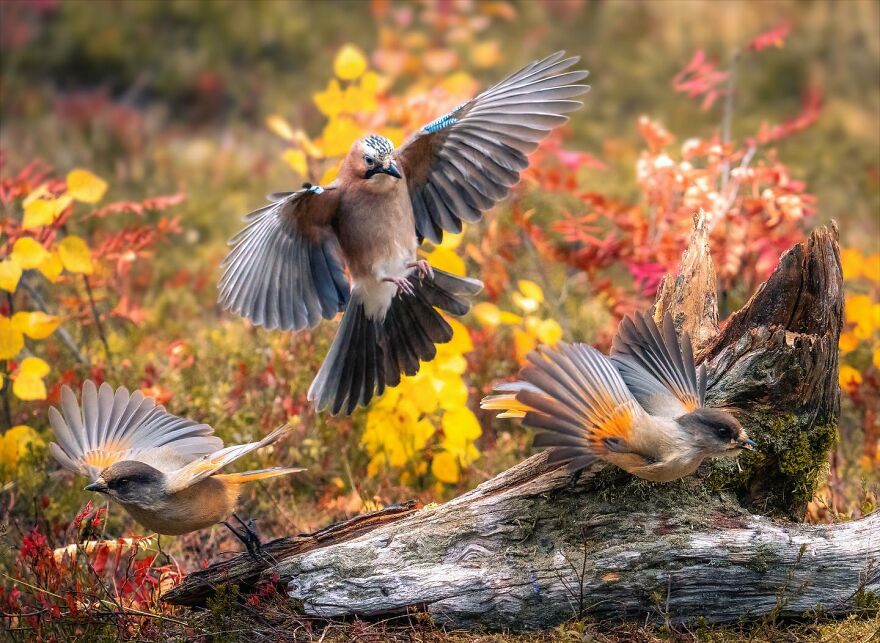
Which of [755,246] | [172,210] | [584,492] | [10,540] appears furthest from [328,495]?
[172,210]

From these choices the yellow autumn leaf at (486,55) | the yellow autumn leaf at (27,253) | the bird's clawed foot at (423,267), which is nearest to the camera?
the bird's clawed foot at (423,267)

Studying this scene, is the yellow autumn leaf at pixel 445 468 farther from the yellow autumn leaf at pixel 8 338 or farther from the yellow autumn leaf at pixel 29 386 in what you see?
the yellow autumn leaf at pixel 8 338

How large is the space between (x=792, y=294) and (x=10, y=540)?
141 inches

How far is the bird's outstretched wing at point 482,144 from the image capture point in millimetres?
4422

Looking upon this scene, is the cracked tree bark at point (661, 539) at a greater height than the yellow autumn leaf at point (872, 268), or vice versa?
the yellow autumn leaf at point (872, 268)

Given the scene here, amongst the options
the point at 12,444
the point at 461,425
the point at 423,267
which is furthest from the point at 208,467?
the point at 12,444

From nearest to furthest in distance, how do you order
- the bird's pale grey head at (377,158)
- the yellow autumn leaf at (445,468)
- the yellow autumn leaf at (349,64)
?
the bird's pale grey head at (377,158), the yellow autumn leaf at (445,468), the yellow autumn leaf at (349,64)

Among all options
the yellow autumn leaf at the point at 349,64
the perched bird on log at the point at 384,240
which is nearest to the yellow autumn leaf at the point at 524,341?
the perched bird on log at the point at 384,240

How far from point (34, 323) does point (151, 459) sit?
1.14 m

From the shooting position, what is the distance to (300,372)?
5.82 m

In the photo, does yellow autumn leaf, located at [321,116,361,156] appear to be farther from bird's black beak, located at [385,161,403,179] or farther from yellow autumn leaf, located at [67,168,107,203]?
bird's black beak, located at [385,161,403,179]

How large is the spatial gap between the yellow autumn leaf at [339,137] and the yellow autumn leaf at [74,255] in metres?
1.40

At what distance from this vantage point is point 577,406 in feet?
11.4

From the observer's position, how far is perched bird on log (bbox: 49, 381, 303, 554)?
3738 mm
